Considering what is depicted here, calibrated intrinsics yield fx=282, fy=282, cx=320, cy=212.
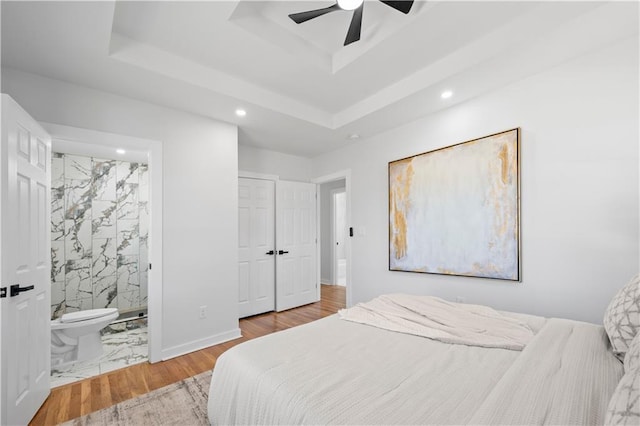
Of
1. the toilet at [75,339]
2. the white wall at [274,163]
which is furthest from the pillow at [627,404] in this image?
the white wall at [274,163]

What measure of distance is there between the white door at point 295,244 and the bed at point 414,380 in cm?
269

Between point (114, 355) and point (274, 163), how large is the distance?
298cm

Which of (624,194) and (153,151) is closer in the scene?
(624,194)

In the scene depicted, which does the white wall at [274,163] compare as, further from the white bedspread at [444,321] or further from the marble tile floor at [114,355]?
the white bedspread at [444,321]

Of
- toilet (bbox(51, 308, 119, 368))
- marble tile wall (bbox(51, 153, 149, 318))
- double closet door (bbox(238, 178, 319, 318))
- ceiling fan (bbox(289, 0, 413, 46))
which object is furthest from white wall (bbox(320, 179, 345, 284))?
ceiling fan (bbox(289, 0, 413, 46))

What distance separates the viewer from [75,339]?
104 inches

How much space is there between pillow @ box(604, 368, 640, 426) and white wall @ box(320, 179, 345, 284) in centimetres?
543

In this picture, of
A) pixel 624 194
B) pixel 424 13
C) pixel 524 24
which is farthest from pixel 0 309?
pixel 624 194

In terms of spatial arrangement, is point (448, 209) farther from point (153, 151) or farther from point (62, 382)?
point (62, 382)

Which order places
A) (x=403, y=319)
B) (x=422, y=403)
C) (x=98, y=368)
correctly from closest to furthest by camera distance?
(x=422, y=403), (x=403, y=319), (x=98, y=368)

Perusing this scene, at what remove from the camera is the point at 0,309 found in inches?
60.1

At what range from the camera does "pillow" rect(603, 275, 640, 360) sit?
117 cm

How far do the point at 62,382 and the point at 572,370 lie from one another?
333 cm

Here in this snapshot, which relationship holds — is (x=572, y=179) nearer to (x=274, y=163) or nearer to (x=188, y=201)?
(x=188, y=201)
